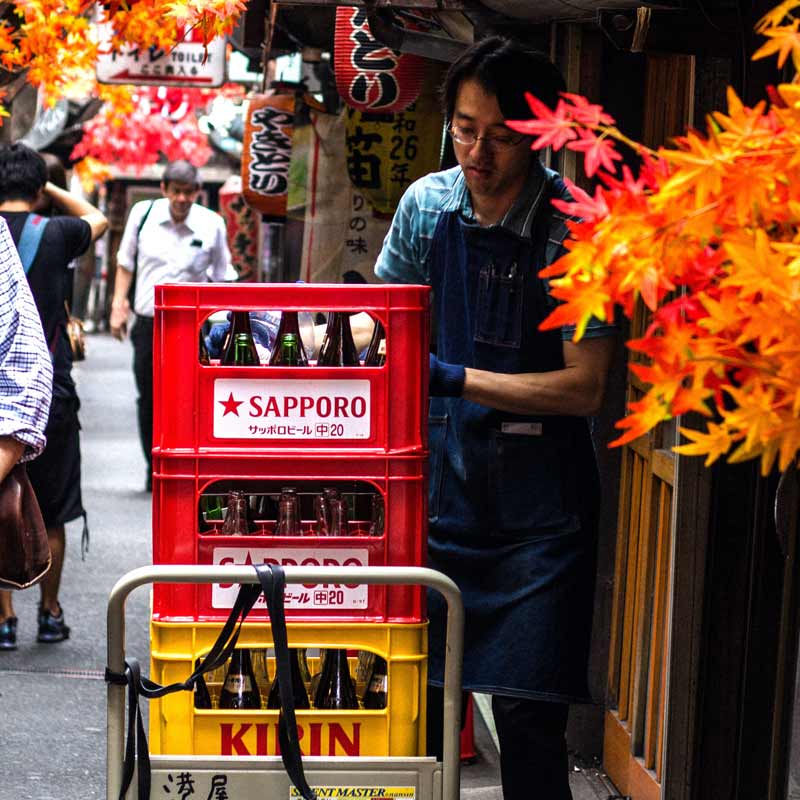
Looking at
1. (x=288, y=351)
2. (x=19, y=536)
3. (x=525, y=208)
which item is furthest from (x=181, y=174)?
(x=288, y=351)

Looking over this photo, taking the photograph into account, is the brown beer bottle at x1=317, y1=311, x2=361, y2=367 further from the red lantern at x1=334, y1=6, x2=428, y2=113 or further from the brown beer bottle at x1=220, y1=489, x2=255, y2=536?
the red lantern at x1=334, y1=6, x2=428, y2=113

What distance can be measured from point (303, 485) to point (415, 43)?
9.03ft

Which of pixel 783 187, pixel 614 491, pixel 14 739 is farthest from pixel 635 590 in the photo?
pixel 783 187

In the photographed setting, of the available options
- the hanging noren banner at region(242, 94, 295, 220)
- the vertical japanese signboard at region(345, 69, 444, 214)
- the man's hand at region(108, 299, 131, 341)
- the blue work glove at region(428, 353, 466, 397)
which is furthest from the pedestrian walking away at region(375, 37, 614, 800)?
the man's hand at region(108, 299, 131, 341)

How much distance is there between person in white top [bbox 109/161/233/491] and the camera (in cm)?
1077

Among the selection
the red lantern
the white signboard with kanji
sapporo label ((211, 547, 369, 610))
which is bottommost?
sapporo label ((211, 547, 369, 610))

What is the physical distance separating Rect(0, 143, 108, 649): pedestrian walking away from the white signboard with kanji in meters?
5.66

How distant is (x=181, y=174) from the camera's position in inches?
432

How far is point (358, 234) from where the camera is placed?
8039 mm

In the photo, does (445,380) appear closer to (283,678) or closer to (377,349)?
(377,349)

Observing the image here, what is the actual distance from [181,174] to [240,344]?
7.60m

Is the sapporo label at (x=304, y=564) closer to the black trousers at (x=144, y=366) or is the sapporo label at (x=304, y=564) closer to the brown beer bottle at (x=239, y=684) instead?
the brown beer bottle at (x=239, y=684)

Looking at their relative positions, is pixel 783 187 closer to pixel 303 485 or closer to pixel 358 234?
pixel 303 485

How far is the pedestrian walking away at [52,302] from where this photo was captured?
6.65m
